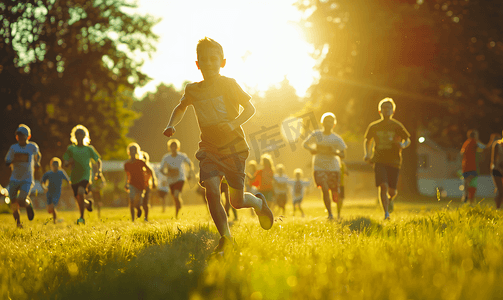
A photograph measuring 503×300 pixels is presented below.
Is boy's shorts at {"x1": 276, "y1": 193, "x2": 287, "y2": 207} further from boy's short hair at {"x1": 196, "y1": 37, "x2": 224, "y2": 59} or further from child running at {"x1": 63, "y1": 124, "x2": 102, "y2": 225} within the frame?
boy's short hair at {"x1": 196, "y1": 37, "x2": 224, "y2": 59}

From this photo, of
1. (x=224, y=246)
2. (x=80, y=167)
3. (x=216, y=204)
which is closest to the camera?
(x=224, y=246)

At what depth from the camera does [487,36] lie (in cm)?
1838

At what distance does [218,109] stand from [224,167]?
56 cm

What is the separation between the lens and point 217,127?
4.21m

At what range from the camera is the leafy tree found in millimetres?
20281

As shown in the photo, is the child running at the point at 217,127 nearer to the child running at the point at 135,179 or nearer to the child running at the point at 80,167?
the child running at the point at 80,167

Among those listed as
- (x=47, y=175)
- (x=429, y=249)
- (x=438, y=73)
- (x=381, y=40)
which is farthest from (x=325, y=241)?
(x=438, y=73)

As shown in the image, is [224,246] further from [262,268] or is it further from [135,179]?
[135,179]

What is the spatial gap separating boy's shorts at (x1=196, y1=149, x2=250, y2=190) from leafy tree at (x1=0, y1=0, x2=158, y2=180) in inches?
748

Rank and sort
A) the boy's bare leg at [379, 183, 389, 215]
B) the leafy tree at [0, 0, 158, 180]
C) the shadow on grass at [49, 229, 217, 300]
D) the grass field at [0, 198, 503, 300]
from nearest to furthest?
the grass field at [0, 198, 503, 300], the shadow on grass at [49, 229, 217, 300], the boy's bare leg at [379, 183, 389, 215], the leafy tree at [0, 0, 158, 180]

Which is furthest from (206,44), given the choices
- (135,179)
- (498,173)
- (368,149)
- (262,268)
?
(498,173)

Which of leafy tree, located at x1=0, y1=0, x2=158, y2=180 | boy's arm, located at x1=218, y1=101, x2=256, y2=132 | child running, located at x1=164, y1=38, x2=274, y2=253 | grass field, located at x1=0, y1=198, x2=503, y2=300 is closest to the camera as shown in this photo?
Result: grass field, located at x1=0, y1=198, x2=503, y2=300

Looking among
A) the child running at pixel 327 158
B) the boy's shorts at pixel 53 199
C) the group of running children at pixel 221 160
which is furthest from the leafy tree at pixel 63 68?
the child running at pixel 327 158

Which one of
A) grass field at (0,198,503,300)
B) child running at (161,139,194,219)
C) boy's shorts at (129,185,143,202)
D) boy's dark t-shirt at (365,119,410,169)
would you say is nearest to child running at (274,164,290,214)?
child running at (161,139,194,219)
